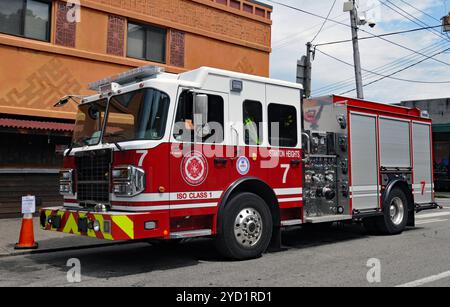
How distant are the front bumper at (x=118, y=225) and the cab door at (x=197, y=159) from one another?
0.32 metres

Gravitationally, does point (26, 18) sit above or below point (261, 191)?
above

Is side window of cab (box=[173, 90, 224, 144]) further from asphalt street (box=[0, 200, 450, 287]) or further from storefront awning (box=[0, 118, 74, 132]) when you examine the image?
storefront awning (box=[0, 118, 74, 132])

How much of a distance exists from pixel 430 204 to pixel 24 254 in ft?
29.6

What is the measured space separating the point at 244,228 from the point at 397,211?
4755mm

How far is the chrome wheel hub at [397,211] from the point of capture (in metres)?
10.3

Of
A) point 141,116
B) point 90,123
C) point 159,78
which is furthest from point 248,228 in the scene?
point 90,123

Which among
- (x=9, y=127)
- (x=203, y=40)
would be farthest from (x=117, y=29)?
(x=9, y=127)

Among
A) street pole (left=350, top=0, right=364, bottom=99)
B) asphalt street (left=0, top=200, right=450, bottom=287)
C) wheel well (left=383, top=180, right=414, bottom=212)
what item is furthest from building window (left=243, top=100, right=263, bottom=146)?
street pole (left=350, top=0, right=364, bottom=99)

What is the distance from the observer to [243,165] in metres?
7.44

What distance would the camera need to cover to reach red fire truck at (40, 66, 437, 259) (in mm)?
6414

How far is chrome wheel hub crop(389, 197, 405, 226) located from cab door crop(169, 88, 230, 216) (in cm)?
483

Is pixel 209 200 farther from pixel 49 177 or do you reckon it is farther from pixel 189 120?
pixel 49 177

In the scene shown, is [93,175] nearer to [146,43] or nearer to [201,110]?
[201,110]

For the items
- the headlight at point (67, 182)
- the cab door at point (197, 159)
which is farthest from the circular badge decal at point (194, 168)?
the headlight at point (67, 182)
